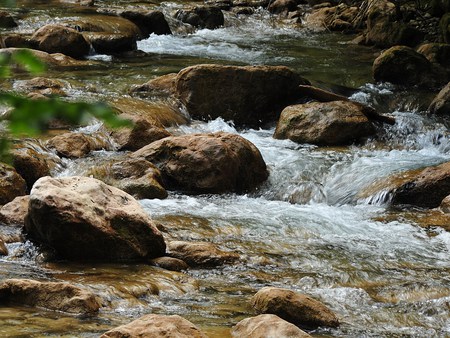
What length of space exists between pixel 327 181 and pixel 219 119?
2.86 metres

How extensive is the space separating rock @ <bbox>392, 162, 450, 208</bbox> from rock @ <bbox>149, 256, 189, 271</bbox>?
396 cm

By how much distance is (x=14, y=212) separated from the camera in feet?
22.4

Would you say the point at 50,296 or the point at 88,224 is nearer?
the point at 50,296

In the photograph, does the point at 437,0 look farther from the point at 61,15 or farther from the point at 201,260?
the point at 201,260

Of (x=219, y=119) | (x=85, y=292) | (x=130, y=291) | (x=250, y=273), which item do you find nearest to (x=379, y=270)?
(x=250, y=273)

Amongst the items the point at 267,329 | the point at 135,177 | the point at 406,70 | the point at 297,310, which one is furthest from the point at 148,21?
the point at 267,329

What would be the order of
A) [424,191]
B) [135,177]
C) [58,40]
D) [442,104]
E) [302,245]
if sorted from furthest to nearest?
[58,40], [442,104], [424,191], [135,177], [302,245]

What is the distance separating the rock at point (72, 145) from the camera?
9.52 m

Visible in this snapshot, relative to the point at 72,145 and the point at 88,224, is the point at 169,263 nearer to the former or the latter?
the point at 88,224

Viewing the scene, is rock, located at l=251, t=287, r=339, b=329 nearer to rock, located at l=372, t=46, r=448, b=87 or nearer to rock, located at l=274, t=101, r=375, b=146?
rock, located at l=274, t=101, r=375, b=146

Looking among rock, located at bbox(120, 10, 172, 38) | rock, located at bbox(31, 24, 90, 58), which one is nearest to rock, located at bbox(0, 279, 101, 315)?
rock, located at bbox(31, 24, 90, 58)

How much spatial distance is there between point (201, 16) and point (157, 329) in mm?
19586

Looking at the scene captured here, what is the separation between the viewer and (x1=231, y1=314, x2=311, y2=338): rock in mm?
4078

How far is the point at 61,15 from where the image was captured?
63.0 ft
